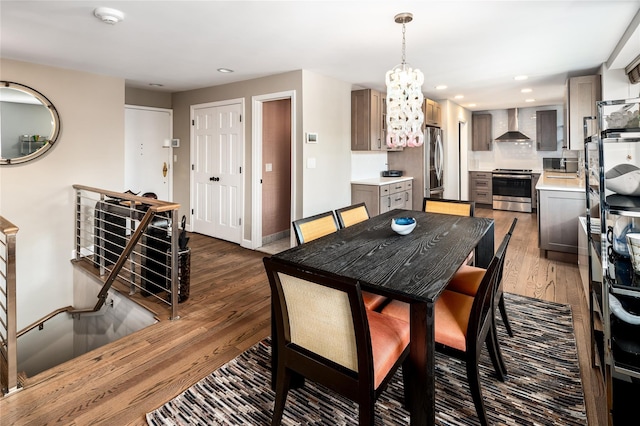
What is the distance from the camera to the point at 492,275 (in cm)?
148

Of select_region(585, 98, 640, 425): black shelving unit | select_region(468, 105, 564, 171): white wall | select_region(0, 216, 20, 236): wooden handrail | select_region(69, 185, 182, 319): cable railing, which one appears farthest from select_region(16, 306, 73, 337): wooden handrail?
select_region(468, 105, 564, 171): white wall

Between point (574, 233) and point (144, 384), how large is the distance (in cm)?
452

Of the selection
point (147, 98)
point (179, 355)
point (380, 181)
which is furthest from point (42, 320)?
point (380, 181)

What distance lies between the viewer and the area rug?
5.48 feet

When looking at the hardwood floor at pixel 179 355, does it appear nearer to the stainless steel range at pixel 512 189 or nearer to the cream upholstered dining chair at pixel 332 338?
the cream upholstered dining chair at pixel 332 338

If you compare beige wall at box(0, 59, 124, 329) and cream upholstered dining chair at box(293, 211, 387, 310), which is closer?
cream upholstered dining chair at box(293, 211, 387, 310)

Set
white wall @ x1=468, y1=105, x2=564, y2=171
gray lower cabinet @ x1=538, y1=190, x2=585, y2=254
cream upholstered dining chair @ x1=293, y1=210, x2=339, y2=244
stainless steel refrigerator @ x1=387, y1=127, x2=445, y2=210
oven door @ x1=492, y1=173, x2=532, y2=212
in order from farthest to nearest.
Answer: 1. white wall @ x1=468, y1=105, x2=564, y2=171
2. oven door @ x1=492, y1=173, x2=532, y2=212
3. stainless steel refrigerator @ x1=387, y1=127, x2=445, y2=210
4. gray lower cabinet @ x1=538, y1=190, x2=585, y2=254
5. cream upholstered dining chair @ x1=293, y1=210, x2=339, y2=244

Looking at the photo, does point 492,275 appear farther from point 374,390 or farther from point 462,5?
point 462,5

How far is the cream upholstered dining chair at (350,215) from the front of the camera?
2.69 metres

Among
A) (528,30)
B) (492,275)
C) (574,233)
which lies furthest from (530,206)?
(492,275)

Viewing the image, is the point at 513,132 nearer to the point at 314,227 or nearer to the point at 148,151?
the point at 314,227

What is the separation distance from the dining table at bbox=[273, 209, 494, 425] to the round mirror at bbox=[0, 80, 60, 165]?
12.2 ft

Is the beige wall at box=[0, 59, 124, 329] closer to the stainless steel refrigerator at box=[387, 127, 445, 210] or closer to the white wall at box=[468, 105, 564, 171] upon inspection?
the stainless steel refrigerator at box=[387, 127, 445, 210]

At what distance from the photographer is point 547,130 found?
24.6ft
